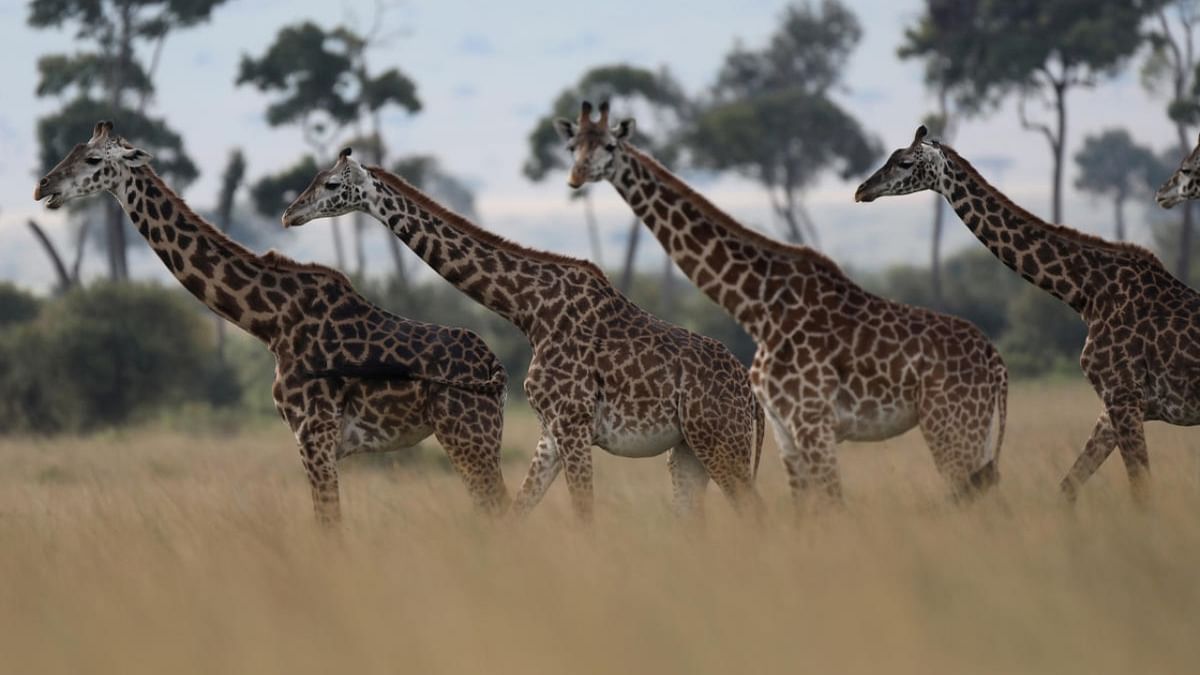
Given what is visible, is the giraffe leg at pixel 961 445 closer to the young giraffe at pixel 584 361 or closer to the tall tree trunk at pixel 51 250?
the young giraffe at pixel 584 361

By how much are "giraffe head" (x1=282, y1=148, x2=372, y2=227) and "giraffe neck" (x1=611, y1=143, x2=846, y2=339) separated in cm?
161

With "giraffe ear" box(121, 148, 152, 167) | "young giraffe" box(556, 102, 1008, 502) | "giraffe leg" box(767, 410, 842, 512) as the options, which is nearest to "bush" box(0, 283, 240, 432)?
"giraffe ear" box(121, 148, 152, 167)

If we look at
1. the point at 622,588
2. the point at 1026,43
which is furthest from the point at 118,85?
the point at 622,588

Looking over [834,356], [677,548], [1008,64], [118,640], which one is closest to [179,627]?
[118,640]

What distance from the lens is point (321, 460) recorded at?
10320 millimetres

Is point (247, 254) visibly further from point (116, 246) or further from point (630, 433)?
point (116, 246)

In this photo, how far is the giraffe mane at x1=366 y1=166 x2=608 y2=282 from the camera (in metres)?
10.6

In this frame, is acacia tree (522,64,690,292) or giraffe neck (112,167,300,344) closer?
giraffe neck (112,167,300,344)

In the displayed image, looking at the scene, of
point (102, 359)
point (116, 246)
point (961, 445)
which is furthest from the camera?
point (116, 246)

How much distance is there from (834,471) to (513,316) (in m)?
2.24

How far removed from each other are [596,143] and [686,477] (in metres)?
2.12

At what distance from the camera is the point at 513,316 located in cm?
1060

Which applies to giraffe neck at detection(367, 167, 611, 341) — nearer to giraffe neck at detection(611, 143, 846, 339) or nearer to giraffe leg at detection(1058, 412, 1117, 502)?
giraffe neck at detection(611, 143, 846, 339)

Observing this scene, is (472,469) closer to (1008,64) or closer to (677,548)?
(677,548)
